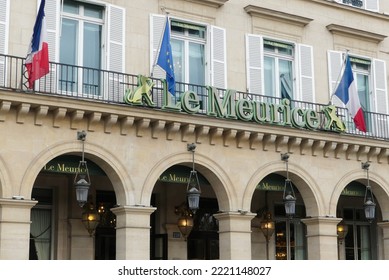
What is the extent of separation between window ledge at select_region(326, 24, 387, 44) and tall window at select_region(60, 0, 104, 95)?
24.9 feet

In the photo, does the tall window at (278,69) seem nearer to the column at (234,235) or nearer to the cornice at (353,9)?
the cornice at (353,9)

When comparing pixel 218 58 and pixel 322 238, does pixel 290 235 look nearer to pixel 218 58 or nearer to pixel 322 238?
pixel 322 238

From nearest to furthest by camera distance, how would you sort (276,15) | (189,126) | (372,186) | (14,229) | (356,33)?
(14,229), (189,126), (276,15), (372,186), (356,33)

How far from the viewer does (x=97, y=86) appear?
56.1 feet

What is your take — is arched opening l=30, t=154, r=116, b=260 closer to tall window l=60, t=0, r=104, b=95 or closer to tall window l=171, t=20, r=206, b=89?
tall window l=60, t=0, r=104, b=95

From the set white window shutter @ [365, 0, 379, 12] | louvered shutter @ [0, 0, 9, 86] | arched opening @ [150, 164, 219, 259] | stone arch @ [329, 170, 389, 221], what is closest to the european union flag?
arched opening @ [150, 164, 219, 259]

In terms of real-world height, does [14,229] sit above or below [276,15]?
below

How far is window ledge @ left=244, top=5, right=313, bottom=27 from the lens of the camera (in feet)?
65.5

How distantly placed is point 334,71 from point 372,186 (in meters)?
3.61

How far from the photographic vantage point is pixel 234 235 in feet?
59.0

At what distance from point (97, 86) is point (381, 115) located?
30.8 feet

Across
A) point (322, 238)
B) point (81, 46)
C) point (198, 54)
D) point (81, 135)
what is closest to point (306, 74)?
point (198, 54)
